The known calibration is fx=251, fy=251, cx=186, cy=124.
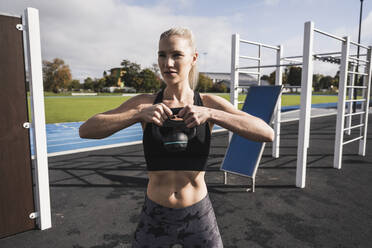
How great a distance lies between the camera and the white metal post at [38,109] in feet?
9.74

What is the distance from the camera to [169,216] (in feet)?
4.83

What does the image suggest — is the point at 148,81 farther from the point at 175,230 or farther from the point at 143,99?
the point at 175,230

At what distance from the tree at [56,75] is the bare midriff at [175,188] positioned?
7837cm

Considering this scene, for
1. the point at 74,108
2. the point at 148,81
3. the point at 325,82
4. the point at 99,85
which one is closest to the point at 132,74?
the point at 148,81

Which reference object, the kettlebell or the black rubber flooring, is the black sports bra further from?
the black rubber flooring

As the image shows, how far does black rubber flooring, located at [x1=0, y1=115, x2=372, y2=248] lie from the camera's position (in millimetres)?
3023

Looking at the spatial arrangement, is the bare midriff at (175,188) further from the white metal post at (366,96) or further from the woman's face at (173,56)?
the white metal post at (366,96)

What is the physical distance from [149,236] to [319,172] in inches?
203

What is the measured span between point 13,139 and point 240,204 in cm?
325

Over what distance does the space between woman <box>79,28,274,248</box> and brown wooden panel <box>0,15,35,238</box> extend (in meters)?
2.10

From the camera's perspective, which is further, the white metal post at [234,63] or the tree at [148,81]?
the tree at [148,81]

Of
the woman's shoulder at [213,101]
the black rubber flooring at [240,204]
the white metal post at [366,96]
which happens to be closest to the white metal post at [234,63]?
the black rubber flooring at [240,204]

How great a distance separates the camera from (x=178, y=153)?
4.65ft

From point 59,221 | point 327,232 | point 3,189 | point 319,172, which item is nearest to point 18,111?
point 3,189
